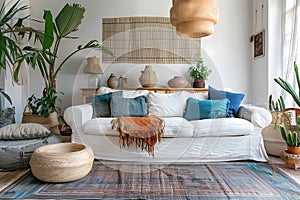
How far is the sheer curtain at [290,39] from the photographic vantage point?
3.33 metres

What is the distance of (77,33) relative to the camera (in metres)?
4.30

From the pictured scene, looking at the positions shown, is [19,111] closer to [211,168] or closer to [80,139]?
[80,139]

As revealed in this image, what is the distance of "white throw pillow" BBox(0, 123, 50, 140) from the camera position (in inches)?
104

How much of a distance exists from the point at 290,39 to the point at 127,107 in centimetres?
237

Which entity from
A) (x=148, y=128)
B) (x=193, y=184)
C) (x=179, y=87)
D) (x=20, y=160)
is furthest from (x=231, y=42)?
(x=20, y=160)

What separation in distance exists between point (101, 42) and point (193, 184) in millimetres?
2992

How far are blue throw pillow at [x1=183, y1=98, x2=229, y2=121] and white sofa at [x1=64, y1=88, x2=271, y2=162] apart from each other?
250 millimetres

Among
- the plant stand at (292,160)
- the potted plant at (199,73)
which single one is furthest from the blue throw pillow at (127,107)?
the plant stand at (292,160)

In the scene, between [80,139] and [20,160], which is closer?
[20,160]

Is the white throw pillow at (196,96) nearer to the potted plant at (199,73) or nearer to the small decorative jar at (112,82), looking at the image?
the potted plant at (199,73)

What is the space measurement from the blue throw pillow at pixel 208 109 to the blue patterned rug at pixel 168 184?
600 millimetres

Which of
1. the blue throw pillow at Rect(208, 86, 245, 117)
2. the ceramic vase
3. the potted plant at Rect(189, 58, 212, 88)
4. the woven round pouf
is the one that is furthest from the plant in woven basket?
the potted plant at Rect(189, 58, 212, 88)

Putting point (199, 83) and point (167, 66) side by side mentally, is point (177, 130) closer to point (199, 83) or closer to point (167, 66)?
point (199, 83)

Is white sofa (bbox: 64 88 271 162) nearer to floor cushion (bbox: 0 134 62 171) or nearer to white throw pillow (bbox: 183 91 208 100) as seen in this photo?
floor cushion (bbox: 0 134 62 171)
